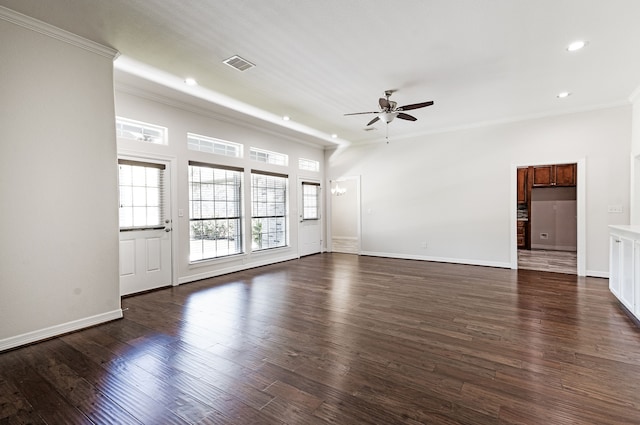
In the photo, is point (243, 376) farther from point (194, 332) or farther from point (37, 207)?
point (37, 207)

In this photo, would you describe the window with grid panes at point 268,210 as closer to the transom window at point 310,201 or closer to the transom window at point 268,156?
the transom window at point 268,156

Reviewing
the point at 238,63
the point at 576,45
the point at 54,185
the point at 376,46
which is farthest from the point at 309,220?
the point at 576,45

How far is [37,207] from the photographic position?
9.23 ft

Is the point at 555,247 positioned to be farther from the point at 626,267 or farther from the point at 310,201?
the point at 310,201

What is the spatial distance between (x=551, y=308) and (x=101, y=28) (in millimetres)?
5818

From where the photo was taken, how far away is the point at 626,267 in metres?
3.39

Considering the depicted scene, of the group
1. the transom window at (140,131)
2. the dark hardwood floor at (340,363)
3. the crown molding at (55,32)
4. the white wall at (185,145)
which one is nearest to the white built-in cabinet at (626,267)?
the dark hardwood floor at (340,363)

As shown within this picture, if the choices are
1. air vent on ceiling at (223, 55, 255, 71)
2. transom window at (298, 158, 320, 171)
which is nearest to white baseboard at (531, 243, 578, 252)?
transom window at (298, 158, 320, 171)

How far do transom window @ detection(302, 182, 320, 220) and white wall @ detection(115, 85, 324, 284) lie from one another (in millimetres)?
1068

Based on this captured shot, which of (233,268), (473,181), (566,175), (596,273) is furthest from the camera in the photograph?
(566,175)

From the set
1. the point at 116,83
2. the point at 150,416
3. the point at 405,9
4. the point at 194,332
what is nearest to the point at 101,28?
the point at 116,83

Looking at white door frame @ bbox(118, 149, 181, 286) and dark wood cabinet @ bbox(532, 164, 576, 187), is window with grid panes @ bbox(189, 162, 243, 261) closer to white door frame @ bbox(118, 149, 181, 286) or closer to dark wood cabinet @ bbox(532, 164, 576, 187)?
white door frame @ bbox(118, 149, 181, 286)

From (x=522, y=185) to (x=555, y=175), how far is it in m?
0.79

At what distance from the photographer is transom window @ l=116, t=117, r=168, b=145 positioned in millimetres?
4164
